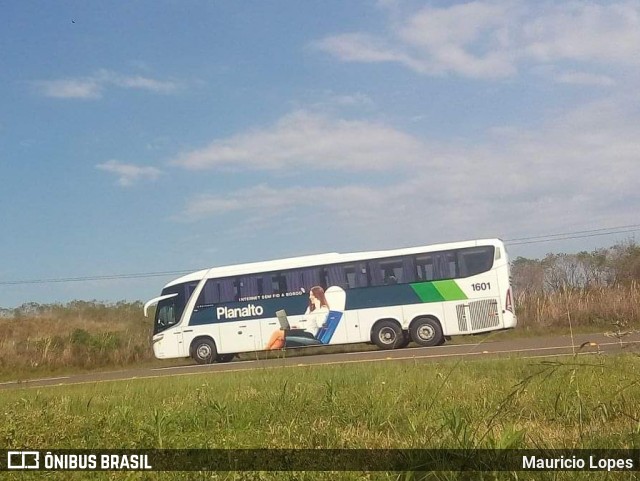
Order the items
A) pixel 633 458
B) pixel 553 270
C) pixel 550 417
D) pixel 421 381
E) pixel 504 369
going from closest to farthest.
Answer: pixel 633 458
pixel 550 417
pixel 421 381
pixel 504 369
pixel 553 270

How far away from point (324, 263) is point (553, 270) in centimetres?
1400

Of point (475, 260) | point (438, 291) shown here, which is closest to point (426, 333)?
point (438, 291)

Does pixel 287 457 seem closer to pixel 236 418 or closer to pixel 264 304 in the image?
pixel 236 418

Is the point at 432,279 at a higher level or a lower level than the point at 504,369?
higher

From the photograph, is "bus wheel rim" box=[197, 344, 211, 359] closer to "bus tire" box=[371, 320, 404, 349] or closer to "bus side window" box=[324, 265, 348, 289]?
"bus side window" box=[324, 265, 348, 289]

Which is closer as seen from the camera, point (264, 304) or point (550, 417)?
point (550, 417)

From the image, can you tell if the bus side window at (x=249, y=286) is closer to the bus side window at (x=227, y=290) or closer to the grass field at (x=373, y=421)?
the bus side window at (x=227, y=290)

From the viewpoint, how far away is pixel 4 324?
3991cm

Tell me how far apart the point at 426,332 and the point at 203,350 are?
8.50 m

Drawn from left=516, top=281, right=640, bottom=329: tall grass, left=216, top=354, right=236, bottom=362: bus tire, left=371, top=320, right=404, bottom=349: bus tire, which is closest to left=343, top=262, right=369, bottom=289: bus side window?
left=371, top=320, right=404, bottom=349: bus tire

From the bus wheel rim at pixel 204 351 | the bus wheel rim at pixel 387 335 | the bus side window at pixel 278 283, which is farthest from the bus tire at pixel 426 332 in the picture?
the bus wheel rim at pixel 204 351

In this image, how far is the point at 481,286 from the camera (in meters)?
22.1

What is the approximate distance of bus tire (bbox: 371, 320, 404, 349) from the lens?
22859mm

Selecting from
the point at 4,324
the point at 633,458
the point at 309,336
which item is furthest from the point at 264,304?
the point at 4,324
